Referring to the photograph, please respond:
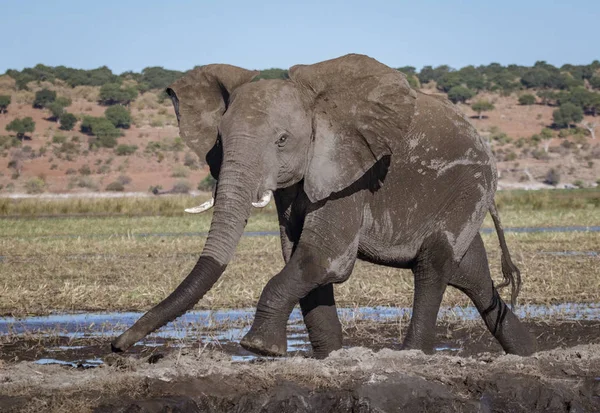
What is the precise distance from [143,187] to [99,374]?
47037 millimetres

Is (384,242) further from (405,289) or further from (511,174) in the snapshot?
(511,174)

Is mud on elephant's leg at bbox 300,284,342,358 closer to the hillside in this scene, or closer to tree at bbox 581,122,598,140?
the hillside

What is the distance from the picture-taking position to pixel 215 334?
10539 millimetres

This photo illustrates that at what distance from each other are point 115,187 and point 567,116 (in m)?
33.7

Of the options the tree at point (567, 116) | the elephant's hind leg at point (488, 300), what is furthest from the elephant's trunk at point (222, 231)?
the tree at point (567, 116)

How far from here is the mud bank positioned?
22.0ft

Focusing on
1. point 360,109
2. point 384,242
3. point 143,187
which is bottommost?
point 143,187

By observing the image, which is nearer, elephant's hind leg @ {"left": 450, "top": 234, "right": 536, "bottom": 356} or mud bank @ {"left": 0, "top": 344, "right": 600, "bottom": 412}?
mud bank @ {"left": 0, "top": 344, "right": 600, "bottom": 412}

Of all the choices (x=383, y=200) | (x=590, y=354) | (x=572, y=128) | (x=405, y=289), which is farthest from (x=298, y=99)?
(x=572, y=128)

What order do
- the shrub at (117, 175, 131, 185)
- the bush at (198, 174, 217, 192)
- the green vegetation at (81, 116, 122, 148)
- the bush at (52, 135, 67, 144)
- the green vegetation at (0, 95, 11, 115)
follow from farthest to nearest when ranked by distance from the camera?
the green vegetation at (0, 95, 11, 115)
the green vegetation at (81, 116, 122, 148)
the bush at (52, 135, 67, 144)
the shrub at (117, 175, 131, 185)
the bush at (198, 174, 217, 192)

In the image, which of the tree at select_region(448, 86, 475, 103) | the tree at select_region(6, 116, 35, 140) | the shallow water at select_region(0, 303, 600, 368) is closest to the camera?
the shallow water at select_region(0, 303, 600, 368)

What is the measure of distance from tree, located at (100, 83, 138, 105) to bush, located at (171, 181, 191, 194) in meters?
25.5

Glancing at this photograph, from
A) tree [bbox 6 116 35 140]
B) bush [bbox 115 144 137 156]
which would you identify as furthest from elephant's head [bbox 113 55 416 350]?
tree [bbox 6 116 35 140]

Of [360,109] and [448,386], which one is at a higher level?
[360,109]
